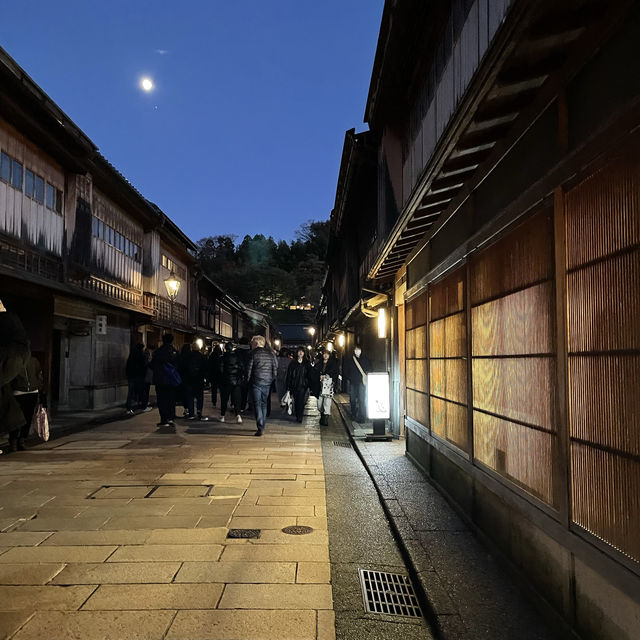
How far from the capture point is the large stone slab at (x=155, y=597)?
13.1 feet

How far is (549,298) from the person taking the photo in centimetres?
394

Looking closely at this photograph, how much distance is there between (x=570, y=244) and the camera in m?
3.64

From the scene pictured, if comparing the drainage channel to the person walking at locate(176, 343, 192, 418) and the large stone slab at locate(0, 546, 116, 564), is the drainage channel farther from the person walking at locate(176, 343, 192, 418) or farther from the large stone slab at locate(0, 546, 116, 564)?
the person walking at locate(176, 343, 192, 418)

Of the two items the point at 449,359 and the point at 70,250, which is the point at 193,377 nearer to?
the point at 70,250

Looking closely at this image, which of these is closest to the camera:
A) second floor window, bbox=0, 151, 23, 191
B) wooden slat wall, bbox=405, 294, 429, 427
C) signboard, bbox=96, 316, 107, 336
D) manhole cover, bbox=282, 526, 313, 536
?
manhole cover, bbox=282, 526, 313, 536

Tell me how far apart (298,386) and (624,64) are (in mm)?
13860

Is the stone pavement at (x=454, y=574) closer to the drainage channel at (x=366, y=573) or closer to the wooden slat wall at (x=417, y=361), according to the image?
the drainage channel at (x=366, y=573)

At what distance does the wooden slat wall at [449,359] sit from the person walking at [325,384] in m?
7.91

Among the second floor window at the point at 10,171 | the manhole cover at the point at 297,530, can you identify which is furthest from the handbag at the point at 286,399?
the manhole cover at the point at 297,530

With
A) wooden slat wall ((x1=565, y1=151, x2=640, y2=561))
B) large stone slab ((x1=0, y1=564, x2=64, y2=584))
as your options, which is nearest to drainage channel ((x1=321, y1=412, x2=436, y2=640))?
wooden slat wall ((x1=565, y1=151, x2=640, y2=561))

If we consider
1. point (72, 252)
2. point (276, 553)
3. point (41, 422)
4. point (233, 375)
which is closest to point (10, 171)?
point (72, 252)

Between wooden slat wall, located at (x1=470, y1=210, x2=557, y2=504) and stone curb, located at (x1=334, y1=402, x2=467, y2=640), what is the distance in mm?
1040

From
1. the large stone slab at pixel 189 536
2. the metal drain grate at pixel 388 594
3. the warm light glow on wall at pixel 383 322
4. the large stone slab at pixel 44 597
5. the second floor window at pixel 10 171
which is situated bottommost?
the metal drain grate at pixel 388 594

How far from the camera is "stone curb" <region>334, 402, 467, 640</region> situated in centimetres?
370
